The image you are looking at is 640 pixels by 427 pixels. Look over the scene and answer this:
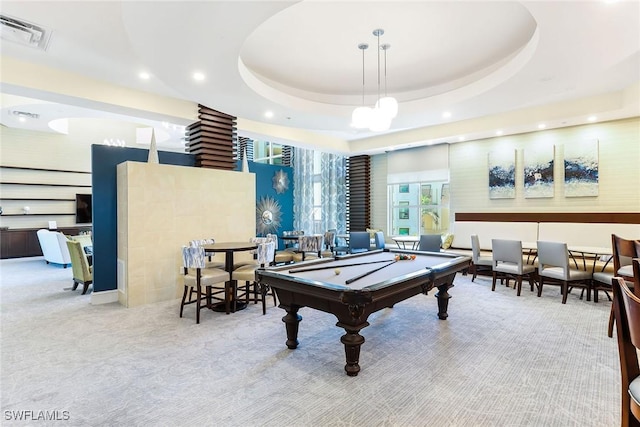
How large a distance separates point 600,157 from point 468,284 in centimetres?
361

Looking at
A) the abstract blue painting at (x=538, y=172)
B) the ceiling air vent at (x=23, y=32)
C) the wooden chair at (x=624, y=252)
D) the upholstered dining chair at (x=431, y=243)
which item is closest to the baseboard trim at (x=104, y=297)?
the ceiling air vent at (x=23, y=32)

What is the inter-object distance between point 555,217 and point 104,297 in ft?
29.0

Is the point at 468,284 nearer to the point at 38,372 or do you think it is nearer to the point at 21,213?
the point at 38,372

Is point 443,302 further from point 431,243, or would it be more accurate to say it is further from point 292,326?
point 431,243

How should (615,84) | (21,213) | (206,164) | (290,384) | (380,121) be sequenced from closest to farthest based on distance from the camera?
1. (290,384)
2. (380,121)
3. (615,84)
4. (206,164)
5. (21,213)

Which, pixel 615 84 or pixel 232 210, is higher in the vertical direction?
pixel 615 84

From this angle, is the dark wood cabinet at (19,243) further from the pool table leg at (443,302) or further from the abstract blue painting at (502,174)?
the abstract blue painting at (502,174)

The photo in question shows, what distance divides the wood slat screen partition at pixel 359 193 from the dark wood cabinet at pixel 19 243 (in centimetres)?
929

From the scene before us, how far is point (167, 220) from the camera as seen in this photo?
17.9ft

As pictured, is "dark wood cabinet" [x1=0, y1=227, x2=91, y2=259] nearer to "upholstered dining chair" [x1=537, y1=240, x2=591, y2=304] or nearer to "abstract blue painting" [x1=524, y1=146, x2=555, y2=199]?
"upholstered dining chair" [x1=537, y1=240, x2=591, y2=304]

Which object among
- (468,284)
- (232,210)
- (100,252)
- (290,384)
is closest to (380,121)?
(290,384)

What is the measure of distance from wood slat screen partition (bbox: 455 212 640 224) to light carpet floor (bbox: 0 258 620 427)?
2376 mm

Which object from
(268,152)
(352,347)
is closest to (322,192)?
(268,152)

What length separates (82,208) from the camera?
34.9 ft
